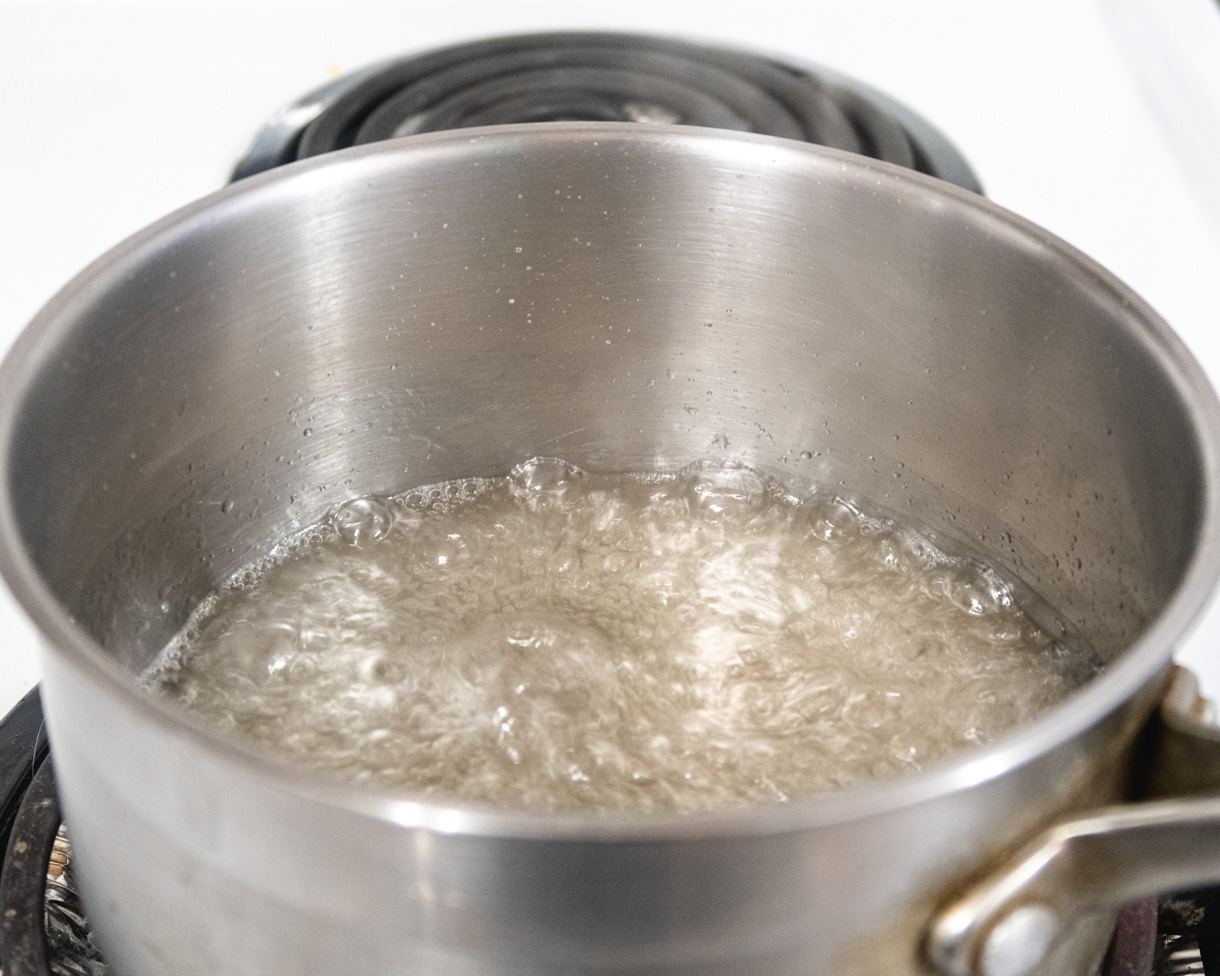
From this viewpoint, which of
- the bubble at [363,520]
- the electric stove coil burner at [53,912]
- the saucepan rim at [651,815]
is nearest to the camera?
the saucepan rim at [651,815]

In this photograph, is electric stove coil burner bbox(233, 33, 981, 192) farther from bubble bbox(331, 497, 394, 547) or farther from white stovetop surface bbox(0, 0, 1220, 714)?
bubble bbox(331, 497, 394, 547)

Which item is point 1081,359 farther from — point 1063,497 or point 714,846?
point 714,846

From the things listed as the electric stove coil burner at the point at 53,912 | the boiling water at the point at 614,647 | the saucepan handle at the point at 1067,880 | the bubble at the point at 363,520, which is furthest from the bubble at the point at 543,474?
the saucepan handle at the point at 1067,880

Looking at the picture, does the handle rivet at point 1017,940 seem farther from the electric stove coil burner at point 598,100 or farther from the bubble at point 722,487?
the electric stove coil burner at point 598,100

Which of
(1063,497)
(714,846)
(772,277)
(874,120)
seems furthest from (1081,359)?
(714,846)

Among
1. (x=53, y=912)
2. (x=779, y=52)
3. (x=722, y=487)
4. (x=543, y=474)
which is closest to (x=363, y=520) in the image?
(x=543, y=474)
